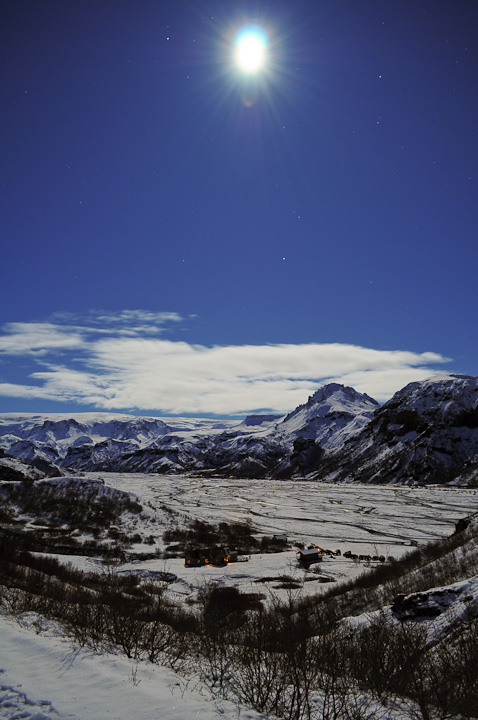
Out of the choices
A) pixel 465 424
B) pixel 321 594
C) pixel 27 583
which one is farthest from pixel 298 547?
pixel 465 424

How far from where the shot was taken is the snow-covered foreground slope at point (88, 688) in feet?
19.8

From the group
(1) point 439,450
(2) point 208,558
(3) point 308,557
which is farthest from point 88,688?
(1) point 439,450

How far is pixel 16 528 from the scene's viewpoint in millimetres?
46625

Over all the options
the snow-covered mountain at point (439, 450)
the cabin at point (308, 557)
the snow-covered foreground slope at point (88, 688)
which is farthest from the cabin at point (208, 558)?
the snow-covered mountain at point (439, 450)

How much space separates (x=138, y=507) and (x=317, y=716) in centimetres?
6001

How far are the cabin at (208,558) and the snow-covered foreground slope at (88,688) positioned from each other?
90.0 feet

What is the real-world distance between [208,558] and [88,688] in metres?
30.2

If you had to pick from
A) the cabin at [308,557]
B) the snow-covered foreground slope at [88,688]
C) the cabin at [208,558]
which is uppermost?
the snow-covered foreground slope at [88,688]

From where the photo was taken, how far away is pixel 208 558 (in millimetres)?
34656

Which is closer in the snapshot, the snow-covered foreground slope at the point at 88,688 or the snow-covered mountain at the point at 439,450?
the snow-covered foreground slope at the point at 88,688

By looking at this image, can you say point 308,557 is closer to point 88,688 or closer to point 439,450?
point 88,688

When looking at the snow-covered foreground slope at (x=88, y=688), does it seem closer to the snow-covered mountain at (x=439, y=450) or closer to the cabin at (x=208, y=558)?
the cabin at (x=208, y=558)

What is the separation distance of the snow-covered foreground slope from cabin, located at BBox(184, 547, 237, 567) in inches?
1080

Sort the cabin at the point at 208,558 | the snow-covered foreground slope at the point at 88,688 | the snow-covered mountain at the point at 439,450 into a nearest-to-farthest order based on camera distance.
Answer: the snow-covered foreground slope at the point at 88,688, the cabin at the point at 208,558, the snow-covered mountain at the point at 439,450
